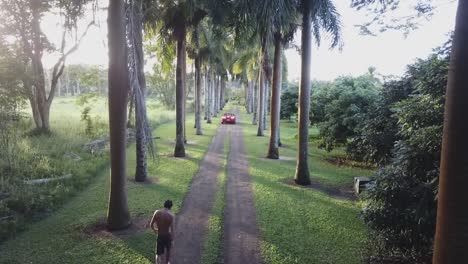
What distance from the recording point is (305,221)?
1169 cm

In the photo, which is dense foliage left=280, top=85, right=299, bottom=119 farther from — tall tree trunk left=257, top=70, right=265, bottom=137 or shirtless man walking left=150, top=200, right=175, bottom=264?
shirtless man walking left=150, top=200, right=175, bottom=264

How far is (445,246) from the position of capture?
203 inches

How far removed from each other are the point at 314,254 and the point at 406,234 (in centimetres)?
221

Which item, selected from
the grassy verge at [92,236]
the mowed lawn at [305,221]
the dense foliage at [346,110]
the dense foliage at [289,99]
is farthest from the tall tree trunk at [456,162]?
the dense foliage at [289,99]

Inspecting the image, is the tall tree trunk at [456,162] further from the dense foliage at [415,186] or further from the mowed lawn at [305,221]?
the mowed lawn at [305,221]

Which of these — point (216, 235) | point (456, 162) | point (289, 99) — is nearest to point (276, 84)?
point (216, 235)

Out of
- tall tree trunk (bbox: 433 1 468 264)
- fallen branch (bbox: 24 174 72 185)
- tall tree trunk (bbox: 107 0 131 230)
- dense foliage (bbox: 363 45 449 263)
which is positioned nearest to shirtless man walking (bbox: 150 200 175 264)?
tall tree trunk (bbox: 107 0 131 230)

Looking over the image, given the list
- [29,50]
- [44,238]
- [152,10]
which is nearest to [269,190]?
[44,238]

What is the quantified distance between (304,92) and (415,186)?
802 centimetres

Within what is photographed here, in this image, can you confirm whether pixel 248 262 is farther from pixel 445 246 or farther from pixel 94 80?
pixel 94 80

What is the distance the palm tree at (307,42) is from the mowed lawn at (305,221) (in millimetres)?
1297

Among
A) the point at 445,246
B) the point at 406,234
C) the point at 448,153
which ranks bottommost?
the point at 406,234

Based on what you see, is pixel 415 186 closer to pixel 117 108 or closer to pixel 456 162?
pixel 456 162

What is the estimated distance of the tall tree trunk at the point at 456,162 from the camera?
5.03 metres
